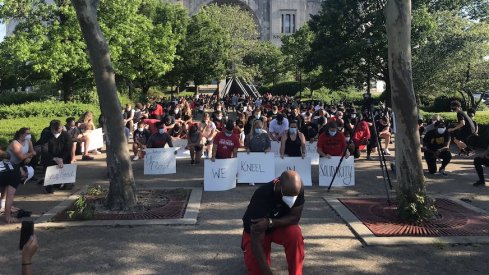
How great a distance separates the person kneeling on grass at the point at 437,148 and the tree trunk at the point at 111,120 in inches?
296

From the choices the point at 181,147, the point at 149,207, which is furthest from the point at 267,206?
the point at 181,147

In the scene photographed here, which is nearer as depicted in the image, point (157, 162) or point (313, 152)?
point (157, 162)

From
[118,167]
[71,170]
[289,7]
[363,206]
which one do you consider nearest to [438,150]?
[363,206]

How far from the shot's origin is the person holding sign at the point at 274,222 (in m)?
4.55

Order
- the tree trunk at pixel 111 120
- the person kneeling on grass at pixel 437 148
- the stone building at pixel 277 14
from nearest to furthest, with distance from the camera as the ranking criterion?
the tree trunk at pixel 111 120 < the person kneeling on grass at pixel 437 148 < the stone building at pixel 277 14

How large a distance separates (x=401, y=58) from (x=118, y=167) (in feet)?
16.8

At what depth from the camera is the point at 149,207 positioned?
834cm

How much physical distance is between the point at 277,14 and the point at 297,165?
7520 centimetres

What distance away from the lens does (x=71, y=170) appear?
980 centimetres

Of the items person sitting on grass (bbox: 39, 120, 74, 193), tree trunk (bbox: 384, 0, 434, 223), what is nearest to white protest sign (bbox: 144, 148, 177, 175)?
person sitting on grass (bbox: 39, 120, 74, 193)

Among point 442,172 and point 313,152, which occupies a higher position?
point 313,152

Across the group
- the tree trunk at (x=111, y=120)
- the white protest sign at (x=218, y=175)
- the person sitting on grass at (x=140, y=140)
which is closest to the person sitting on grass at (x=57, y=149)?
the tree trunk at (x=111, y=120)

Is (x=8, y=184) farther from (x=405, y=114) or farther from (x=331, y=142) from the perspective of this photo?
(x=331, y=142)

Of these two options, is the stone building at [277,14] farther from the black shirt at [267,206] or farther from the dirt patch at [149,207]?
the black shirt at [267,206]
